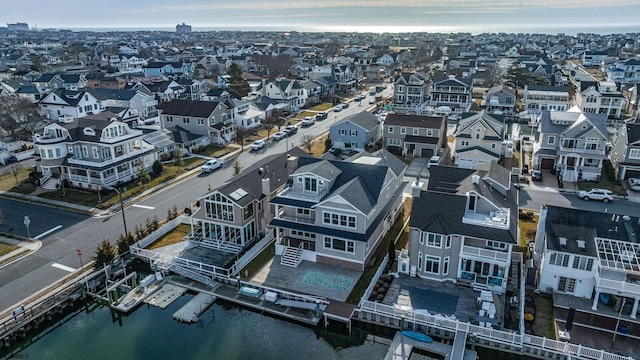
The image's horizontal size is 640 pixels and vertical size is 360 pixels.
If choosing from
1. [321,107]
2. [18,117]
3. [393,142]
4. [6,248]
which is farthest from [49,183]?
[321,107]

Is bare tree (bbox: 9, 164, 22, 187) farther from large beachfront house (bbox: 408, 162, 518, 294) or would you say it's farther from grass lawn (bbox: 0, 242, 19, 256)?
large beachfront house (bbox: 408, 162, 518, 294)

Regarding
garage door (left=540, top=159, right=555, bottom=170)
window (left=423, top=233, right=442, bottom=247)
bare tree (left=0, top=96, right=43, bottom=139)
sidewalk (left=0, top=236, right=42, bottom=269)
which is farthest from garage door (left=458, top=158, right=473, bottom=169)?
bare tree (left=0, top=96, right=43, bottom=139)

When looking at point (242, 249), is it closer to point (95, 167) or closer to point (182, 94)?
point (95, 167)

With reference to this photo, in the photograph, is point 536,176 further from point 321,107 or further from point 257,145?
point 321,107

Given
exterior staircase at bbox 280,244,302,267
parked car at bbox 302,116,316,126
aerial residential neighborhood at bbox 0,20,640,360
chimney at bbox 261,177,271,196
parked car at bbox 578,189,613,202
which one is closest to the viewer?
aerial residential neighborhood at bbox 0,20,640,360

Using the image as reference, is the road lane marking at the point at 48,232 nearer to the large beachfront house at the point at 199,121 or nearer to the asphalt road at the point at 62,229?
the asphalt road at the point at 62,229

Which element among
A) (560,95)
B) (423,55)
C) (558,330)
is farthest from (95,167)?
(423,55)
